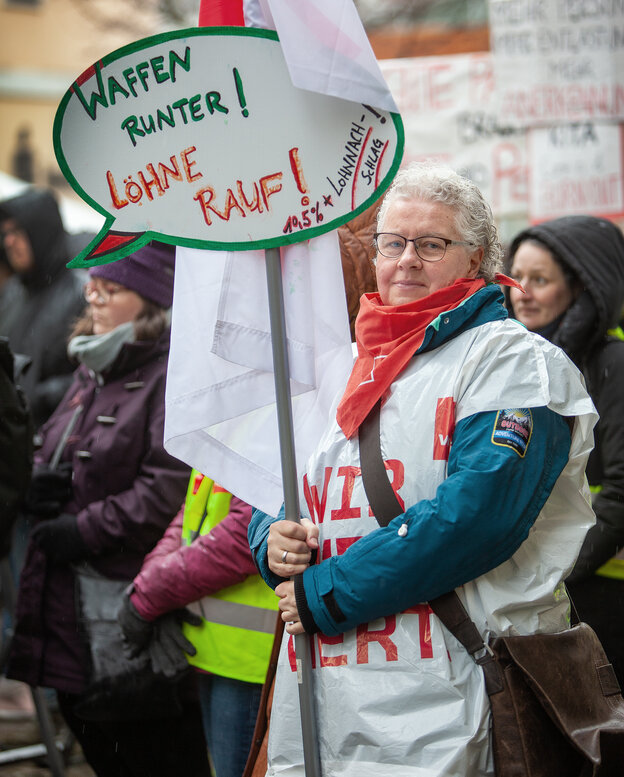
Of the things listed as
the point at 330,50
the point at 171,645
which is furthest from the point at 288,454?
the point at 171,645

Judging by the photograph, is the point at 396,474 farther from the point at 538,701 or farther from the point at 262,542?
the point at 538,701

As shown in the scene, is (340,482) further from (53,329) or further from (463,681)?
(53,329)

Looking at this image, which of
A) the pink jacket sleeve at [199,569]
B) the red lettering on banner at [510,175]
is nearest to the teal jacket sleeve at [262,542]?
the pink jacket sleeve at [199,569]

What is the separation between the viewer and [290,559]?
7.59ft

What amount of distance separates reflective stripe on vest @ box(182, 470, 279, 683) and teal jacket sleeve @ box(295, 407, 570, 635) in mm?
967

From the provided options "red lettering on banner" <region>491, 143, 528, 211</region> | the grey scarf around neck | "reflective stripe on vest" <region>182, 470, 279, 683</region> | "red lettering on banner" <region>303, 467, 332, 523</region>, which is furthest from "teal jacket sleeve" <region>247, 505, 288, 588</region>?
"red lettering on banner" <region>491, 143, 528, 211</region>

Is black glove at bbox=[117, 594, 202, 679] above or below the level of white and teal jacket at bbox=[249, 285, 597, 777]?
below

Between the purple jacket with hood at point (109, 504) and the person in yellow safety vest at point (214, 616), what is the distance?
0.25m

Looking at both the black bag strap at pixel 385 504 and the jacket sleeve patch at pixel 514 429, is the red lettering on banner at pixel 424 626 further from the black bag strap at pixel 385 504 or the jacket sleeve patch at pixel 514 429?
the jacket sleeve patch at pixel 514 429

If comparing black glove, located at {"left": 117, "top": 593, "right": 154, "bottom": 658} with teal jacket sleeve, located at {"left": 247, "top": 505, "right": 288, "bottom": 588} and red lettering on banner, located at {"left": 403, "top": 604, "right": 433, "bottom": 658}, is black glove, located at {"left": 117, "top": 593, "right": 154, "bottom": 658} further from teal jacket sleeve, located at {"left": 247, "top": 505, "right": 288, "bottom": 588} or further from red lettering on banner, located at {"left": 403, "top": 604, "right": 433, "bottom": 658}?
red lettering on banner, located at {"left": 403, "top": 604, "right": 433, "bottom": 658}

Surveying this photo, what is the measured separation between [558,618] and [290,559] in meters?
0.64

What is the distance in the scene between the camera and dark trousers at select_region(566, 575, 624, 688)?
334 centimetres

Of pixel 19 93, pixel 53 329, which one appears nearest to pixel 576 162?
pixel 53 329

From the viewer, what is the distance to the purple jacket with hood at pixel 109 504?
3.67 m
